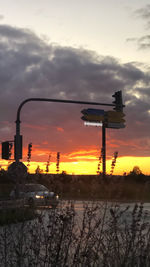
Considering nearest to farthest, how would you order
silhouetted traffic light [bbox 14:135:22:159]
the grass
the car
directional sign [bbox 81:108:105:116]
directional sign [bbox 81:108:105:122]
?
the car, the grass, silhouetted traffic light [bbox 14:135:22:159], directional sign [bbox 81:108:105:122], directional sign [bbox 81:108:105:116]

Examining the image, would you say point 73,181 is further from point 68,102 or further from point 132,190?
point 132,190

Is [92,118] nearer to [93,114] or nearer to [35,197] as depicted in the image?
[93,114]

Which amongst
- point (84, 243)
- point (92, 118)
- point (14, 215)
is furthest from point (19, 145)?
point (92, 118)

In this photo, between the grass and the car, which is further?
the grass

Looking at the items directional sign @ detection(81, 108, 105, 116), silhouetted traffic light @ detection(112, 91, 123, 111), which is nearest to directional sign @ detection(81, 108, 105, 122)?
directional sign @ detection(81, 108, 105, 116)

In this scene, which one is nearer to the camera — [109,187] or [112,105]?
[109,187]

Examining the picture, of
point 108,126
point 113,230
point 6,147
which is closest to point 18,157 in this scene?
point 6,147

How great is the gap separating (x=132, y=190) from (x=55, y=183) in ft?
94.4

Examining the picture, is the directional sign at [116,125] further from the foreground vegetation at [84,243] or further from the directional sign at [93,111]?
the foreground vegetation at [84,243]

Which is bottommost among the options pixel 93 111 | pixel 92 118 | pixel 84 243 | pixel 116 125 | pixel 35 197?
pixel 84 243

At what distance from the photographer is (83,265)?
4.80 meters

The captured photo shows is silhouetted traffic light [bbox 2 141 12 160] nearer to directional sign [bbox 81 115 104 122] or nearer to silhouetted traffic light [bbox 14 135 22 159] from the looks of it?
silhouetted traffic light [bbox 14 135 22 159]

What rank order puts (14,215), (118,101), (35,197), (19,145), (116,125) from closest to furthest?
(35,197), (14,215), (19,145), (118,101), (116,125)

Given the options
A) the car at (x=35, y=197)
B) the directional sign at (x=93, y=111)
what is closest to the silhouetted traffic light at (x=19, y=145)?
the car at (x=35, y=197)
